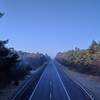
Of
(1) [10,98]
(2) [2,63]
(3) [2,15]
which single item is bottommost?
(1) [10,98]

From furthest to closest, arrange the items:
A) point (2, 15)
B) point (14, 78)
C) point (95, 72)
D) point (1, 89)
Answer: point (95, 72) < point (14, 78) < point (1, 89) < point (2, 15)

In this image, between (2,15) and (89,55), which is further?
(89,55)

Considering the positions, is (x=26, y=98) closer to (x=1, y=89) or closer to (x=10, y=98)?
(x=10, y=98)

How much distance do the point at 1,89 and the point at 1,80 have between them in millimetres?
1857

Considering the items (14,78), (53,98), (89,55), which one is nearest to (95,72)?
(89,55)

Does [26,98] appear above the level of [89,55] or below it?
below

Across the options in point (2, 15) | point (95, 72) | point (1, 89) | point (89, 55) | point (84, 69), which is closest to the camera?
point (2, 15)

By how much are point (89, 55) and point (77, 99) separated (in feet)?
189

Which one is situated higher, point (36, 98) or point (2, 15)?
point (2, 15)

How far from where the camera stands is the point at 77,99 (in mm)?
28953

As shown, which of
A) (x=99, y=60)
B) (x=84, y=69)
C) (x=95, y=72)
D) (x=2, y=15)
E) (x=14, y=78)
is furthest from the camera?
(x=84, y=69)

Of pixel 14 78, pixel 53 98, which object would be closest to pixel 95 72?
pixel 14 78

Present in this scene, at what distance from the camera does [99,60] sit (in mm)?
73125

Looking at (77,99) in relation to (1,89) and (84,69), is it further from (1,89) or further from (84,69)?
(84,69)
